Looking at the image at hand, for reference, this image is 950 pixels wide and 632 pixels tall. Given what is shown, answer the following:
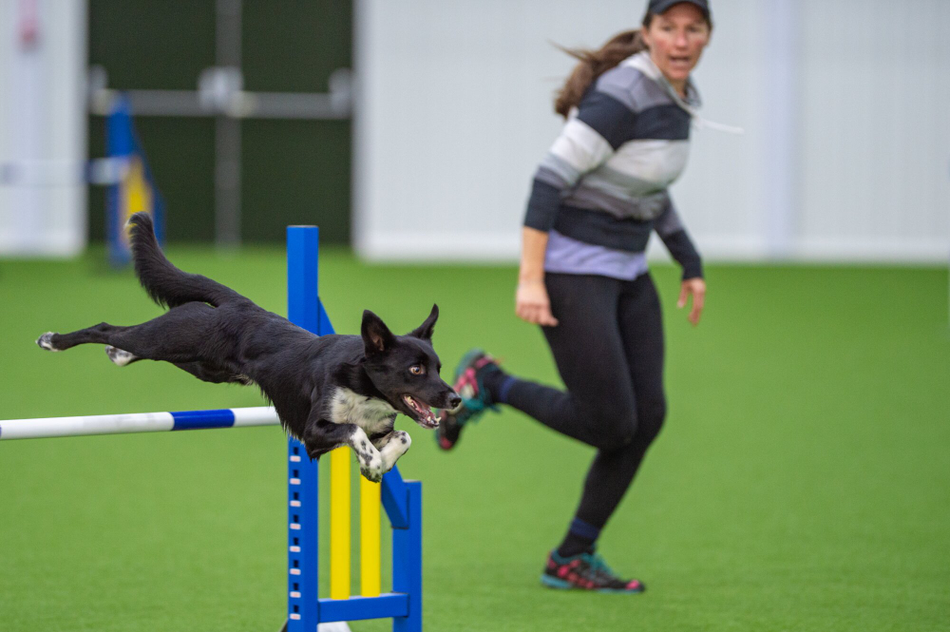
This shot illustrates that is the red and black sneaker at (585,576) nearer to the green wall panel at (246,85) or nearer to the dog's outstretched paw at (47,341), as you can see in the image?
the dog's outstretched paw at (47,341)

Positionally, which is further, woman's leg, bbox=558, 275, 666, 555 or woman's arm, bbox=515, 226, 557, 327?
woman's leg, bbox=558, 275, 666, 555

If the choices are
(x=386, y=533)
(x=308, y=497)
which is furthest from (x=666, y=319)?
(x=308, y=497)

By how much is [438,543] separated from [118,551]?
84cm

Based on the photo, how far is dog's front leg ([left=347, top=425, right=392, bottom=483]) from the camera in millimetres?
1439

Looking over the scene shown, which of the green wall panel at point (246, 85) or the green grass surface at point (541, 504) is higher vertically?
the green wall panel at point (246, 85)

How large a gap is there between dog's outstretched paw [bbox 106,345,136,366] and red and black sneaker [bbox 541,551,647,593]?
1.49 m

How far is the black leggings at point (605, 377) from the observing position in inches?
103

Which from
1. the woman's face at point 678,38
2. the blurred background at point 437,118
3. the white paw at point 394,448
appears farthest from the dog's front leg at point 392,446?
the blurred background at point 437,118

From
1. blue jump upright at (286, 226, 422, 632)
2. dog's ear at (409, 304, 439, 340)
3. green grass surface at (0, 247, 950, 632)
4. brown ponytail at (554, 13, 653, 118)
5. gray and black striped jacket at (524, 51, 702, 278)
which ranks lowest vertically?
green grass surface at (0, 247, 950, 632)

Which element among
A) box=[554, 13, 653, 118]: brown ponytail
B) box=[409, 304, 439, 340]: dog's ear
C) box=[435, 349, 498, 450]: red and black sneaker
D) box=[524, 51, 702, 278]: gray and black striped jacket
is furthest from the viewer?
box=[435, 349, 498, 450]: red and black sneaker

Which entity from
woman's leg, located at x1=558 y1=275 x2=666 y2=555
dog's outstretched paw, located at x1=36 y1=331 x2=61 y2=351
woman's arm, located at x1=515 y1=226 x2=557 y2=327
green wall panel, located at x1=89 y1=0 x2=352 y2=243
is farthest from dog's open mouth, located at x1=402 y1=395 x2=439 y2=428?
green wall panel, located at x1=89 y1=0 x2=352 y2=243

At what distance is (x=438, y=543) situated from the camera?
3.20 m

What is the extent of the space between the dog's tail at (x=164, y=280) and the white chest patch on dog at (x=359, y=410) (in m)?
0.28

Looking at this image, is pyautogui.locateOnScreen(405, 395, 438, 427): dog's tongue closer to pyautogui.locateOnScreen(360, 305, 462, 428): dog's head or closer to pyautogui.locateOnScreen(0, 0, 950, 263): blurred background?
pyautogui.locateOnScreen(360, 305, 462, 428): dog's head
